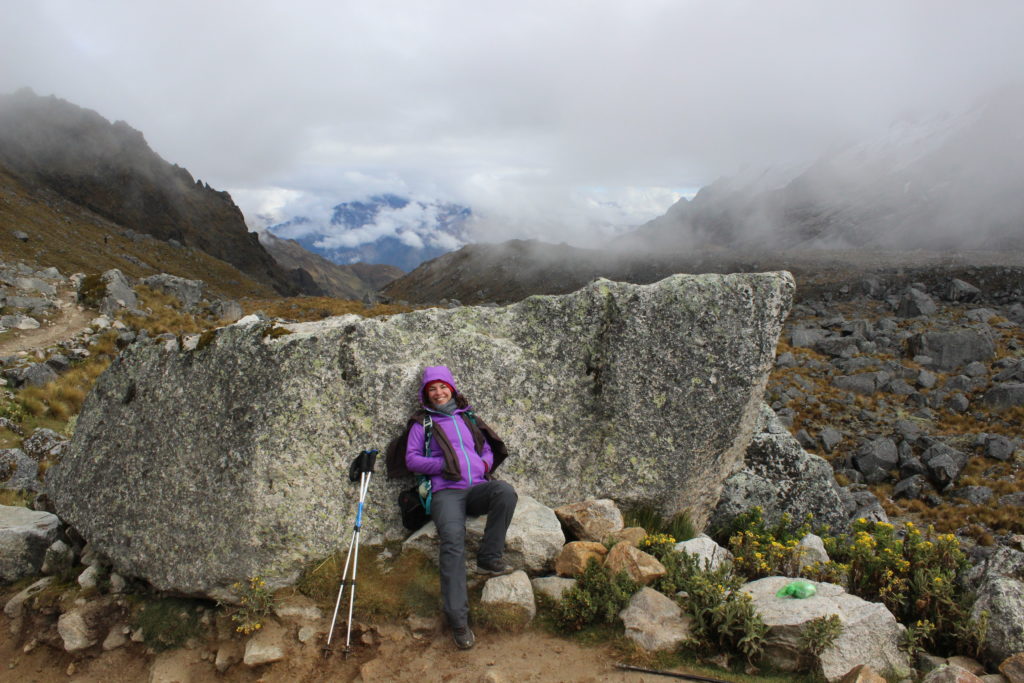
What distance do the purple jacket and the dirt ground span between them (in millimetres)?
1884

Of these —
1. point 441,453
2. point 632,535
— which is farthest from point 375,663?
point 632,535

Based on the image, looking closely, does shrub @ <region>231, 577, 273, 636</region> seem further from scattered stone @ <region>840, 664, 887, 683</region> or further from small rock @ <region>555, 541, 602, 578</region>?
scattered stone @ <region>840, 664, 887, 683</region>

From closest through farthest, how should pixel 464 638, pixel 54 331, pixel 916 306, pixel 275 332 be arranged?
pixel 464 638 → pixel 275 332 → pixel 54 331 → pixel 916 306

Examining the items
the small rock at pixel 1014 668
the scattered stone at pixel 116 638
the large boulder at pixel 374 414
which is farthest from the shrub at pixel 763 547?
the scattered stone at pixel 116 638

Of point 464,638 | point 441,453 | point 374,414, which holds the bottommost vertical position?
point 464,638

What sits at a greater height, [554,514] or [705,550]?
[554,514]

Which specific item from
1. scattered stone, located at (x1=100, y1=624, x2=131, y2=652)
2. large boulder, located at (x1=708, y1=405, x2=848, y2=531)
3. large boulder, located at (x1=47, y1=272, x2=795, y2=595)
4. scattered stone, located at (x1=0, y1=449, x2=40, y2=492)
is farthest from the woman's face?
scattered stone, located at (x1=0, y1=449, x2=40, y2=492)

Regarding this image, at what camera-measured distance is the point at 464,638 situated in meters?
6.33

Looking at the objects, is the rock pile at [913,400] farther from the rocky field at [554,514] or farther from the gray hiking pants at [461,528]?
the gray hiking pants at [461,528]

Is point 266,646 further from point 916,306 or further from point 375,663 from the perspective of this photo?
point 916,306

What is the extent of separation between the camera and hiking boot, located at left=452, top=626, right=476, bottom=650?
20.7 feet

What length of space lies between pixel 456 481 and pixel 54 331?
74.1ft

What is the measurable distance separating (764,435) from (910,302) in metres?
44.3

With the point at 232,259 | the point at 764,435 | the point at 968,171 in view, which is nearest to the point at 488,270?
the point at 232,259
